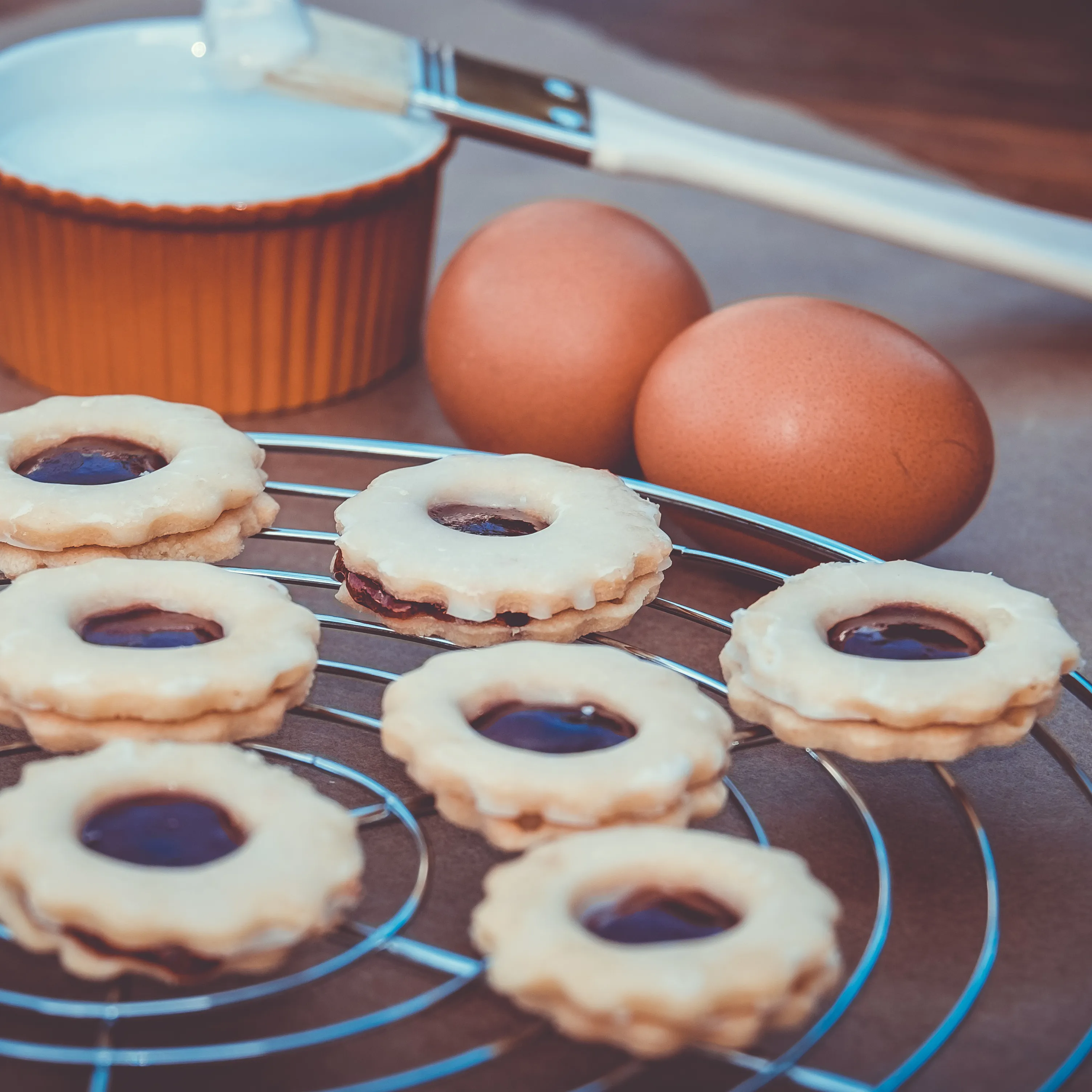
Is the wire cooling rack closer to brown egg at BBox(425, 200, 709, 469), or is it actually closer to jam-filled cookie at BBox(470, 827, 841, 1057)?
jam-filled cookie at BBox(470, 827, 841, 1057)

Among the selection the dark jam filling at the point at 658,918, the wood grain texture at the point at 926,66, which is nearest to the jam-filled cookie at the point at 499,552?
the dark jam filling at the point at 658,918

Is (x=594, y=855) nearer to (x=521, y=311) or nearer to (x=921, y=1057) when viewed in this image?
(x=921, y=1057)

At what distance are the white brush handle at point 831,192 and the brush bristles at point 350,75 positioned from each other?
183mm

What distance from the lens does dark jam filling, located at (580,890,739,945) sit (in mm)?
542

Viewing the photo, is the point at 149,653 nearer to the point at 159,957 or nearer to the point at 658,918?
the point at 159,957

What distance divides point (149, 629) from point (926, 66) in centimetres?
211

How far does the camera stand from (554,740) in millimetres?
646

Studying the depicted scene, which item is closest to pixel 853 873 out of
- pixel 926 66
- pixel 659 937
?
pixel 659 937

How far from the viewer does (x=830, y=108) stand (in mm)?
2139

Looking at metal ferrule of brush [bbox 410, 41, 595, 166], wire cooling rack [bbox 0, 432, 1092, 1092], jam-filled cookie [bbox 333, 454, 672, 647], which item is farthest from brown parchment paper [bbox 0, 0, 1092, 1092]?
metal ferrule of brush [bbox 410, 41, 595, 166]

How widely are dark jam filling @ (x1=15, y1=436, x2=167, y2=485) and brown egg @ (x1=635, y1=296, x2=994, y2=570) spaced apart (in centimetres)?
36

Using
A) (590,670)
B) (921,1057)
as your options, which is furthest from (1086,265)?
(921,1057)

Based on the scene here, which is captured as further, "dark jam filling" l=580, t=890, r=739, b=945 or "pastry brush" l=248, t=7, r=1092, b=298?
"pastry brush" l=248, t=7, r=1092, b=298

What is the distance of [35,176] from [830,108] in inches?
55.1
